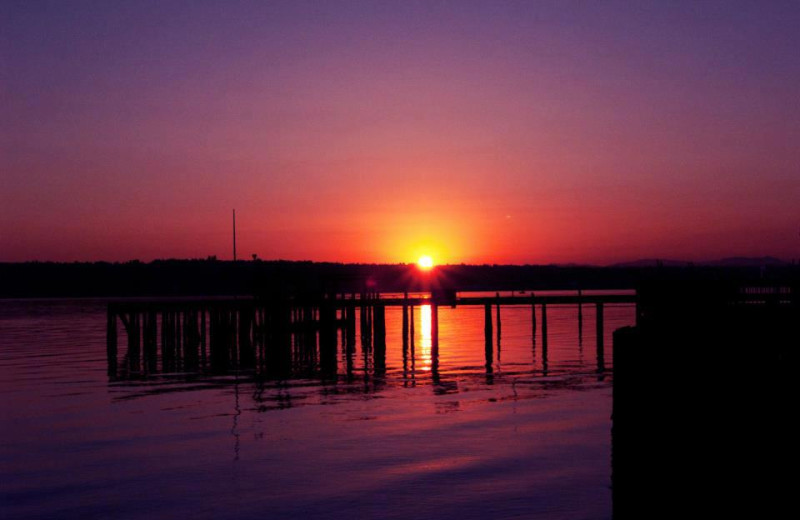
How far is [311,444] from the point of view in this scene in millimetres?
19188

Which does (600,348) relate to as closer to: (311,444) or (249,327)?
(249,327)

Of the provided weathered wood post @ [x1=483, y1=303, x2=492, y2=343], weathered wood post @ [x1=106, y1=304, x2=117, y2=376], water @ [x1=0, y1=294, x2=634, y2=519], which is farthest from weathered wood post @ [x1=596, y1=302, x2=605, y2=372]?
weathered wood post @ [x1=106, y1=304, x2=117, y2=376]

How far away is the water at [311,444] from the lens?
14.1 metres

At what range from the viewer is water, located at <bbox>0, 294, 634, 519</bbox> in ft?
46.3

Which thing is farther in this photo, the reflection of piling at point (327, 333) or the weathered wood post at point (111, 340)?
the reflection of piling at point (327, 333)

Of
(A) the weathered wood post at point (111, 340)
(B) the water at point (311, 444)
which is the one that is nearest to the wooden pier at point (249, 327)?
(A) the weathered wood post at point (111, 340)

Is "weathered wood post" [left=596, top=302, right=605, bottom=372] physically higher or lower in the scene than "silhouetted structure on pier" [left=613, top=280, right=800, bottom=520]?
lower

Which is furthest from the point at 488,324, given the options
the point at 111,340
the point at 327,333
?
the point at 111,340

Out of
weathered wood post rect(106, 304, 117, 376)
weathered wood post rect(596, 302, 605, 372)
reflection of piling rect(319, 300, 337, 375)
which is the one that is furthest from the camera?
reflection of piling rect(319, 300, 337, 375)

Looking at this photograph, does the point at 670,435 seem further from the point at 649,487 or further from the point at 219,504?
the point at 219,504

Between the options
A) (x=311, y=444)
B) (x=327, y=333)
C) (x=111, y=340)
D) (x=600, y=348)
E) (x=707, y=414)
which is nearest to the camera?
(x=707, y=414)

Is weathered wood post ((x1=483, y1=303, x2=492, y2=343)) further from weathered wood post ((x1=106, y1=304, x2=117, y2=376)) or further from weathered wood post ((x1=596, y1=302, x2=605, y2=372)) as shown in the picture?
weathered wood post ((x1=106, y1=304, x2=117, y2=376))

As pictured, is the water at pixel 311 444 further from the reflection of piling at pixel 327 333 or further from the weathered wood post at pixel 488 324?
the weathered wood post at pixel 488 324

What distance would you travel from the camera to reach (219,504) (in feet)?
46.3
